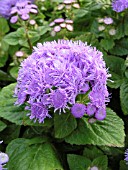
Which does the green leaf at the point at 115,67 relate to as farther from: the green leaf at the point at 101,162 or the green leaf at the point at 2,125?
the green leaf at the point at 2,125

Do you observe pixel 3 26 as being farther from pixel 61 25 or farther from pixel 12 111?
pixel 12 111

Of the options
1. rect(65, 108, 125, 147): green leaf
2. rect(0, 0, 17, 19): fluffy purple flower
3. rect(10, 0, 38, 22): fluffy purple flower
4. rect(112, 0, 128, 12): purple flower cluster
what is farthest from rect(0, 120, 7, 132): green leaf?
rect(0, 0, 17, 19): fluffy purple flower

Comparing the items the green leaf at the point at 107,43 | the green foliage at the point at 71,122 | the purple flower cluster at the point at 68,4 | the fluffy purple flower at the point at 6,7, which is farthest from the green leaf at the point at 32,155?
the fluffy purple flower at the point at 6,7

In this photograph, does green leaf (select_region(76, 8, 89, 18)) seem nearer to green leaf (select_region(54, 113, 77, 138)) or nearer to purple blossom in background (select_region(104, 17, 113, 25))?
purple blossom in background (select_region(104, 17, 113, 25))

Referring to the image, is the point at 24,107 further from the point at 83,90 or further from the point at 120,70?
the point at 120,70

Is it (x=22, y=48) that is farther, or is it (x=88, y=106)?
(x=22, y=48)

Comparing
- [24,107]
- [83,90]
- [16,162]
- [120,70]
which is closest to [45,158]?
[16,162]
